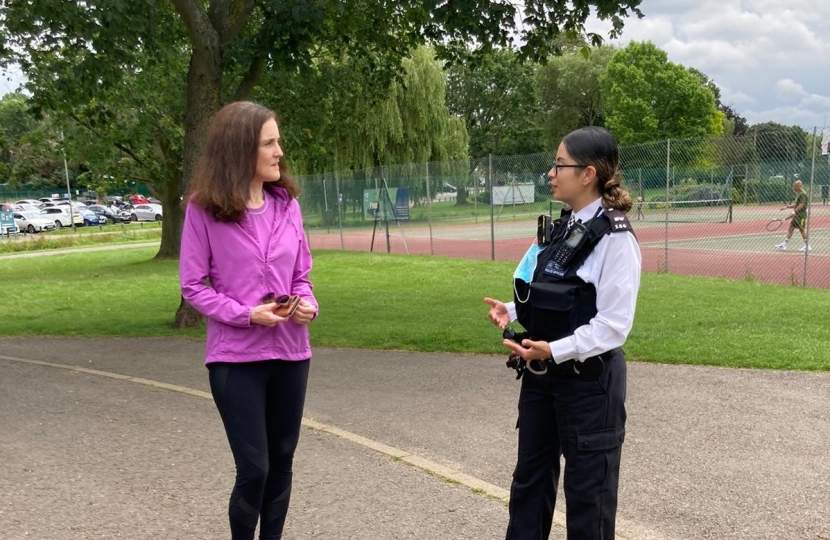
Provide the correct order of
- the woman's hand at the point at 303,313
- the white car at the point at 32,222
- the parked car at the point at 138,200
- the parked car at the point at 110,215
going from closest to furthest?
the woman's hand at the point at 303,313
the white car at the point at 32,222
the parked car at the point at 110,215
the parked car at the point at 138,200

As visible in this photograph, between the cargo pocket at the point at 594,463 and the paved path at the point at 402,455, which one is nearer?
the cargo pocket at the point at 594,463

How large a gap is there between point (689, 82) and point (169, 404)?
57.8 m

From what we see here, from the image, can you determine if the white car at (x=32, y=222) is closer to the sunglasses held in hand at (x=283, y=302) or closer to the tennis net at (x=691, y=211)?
the tennis net at (x=691, y=211)

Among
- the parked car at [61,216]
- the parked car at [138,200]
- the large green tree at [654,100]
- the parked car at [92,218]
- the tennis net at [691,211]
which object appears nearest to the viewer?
the tennis net at [691,211]

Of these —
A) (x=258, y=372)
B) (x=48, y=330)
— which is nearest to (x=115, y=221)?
(x=48, y=330)

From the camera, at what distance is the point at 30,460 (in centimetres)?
511

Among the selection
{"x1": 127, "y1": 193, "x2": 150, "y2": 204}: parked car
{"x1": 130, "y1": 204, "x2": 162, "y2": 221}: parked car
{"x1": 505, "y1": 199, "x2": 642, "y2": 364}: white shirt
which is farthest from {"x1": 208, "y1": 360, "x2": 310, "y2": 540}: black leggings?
{"x1": 127, "y1": 193, "x2": 150, "y2": 204}: parked car

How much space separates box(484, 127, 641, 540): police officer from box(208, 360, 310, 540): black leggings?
94 cm

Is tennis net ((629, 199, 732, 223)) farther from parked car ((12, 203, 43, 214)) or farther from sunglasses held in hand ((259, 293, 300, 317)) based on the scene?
parked car ((12, 203, 43, 214))

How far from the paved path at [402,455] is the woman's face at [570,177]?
1751 mm

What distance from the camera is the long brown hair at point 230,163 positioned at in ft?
10.2

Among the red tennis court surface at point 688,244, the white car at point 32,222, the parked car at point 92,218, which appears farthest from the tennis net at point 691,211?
the parked car at point 92,218

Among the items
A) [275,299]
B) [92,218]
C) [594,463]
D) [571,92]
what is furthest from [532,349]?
[571,92]

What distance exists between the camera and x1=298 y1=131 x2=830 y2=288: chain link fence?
643 inches
